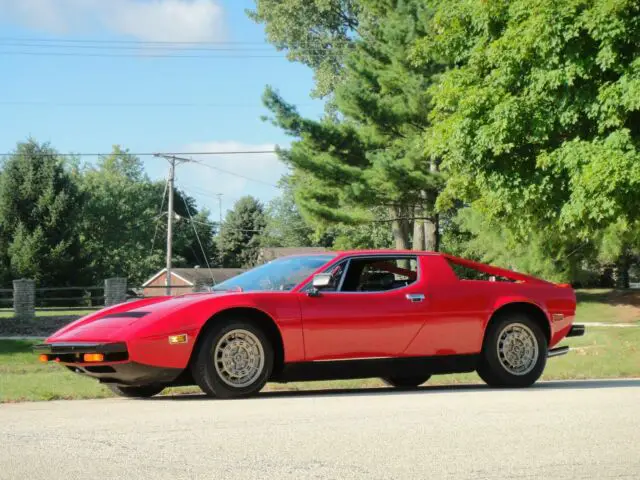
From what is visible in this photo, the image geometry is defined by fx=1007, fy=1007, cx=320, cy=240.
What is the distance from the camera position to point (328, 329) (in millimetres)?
8992

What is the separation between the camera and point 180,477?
4934mm

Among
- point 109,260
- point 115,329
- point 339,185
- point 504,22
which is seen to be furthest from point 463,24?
point 109,260

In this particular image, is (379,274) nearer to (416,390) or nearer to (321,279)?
(321,279)

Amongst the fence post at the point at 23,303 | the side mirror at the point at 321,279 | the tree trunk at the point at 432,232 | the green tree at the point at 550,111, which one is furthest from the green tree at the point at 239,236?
the side mirror at the point at 321,279

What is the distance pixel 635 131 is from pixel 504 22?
3.96 meters

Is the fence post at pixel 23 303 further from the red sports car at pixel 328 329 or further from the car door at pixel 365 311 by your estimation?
the car door at pixel 365 311

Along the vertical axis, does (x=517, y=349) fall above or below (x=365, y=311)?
below

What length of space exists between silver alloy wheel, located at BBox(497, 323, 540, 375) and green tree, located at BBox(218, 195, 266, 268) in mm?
95011

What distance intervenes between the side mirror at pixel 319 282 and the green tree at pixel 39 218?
149ft

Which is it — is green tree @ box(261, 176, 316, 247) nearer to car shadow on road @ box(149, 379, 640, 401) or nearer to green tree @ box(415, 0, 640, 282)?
green tree @ box(415, 0, 640, 282)

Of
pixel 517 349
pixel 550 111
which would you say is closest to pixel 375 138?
pixel 550 111

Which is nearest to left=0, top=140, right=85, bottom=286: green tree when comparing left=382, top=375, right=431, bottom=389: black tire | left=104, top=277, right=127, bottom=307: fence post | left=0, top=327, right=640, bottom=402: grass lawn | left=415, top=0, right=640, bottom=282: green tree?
left=104, top=277, right=127, bottom=307: fence post

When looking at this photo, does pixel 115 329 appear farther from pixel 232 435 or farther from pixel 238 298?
pixel 232 435

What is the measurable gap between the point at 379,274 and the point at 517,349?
159 cm
